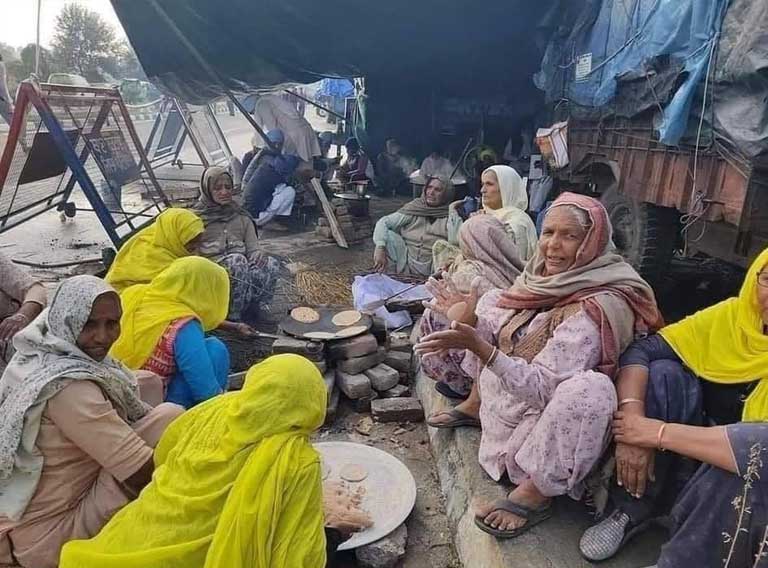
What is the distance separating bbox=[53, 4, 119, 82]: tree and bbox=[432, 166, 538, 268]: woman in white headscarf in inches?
905

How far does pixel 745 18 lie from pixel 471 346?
2.76 metres

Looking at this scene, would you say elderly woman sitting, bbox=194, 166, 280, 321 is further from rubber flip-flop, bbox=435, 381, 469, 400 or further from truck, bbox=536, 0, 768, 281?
truck, bbox=536, 0, 768, 281

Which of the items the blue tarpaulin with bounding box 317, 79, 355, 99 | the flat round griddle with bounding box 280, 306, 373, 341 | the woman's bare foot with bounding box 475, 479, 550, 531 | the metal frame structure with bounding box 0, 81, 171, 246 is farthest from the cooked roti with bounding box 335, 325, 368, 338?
the blue tarpaulin with bounding box 317, 79, 355, 99

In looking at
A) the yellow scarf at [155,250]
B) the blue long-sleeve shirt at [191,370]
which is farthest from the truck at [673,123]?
the yellow scarf at [155,250]

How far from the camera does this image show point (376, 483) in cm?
268

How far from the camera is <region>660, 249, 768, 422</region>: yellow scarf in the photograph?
169 cm

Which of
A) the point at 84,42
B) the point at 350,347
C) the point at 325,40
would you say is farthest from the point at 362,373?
the point at 84,42

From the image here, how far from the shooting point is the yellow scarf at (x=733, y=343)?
5.53 ft

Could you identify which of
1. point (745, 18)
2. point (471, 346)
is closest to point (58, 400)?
point (471, 346)

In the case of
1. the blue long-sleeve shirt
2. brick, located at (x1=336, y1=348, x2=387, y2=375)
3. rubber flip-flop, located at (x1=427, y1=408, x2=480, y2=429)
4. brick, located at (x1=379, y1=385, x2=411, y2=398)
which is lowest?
brick, located at (x1=379, y1=385, x2=411, y2=398)

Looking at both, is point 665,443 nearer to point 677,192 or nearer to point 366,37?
point 677,192

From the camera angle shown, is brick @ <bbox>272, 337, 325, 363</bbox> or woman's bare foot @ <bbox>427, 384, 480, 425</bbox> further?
brick @ <bbox>272, 337, 325, 363</bbox>

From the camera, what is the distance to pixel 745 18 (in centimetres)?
309

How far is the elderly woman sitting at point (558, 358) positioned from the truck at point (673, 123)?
1797 millimetres
